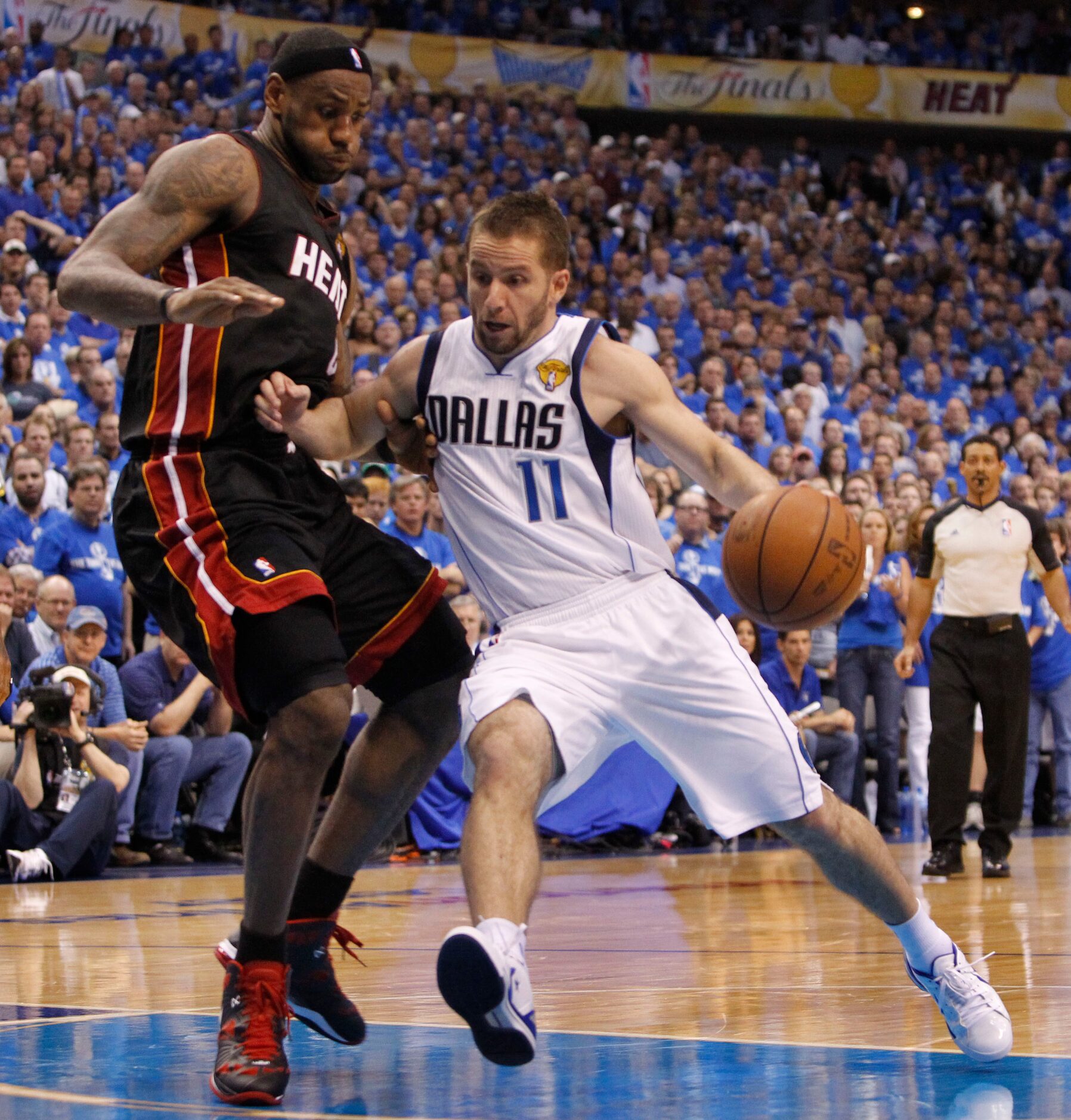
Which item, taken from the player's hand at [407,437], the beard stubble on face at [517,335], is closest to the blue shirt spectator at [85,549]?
the player's hand at [407,437]

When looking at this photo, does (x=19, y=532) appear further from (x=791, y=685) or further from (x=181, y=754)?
(x=791, y=685)

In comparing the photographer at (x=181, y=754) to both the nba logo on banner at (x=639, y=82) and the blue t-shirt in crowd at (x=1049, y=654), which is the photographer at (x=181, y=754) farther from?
the nba logo on banner at (x=639, y=82)

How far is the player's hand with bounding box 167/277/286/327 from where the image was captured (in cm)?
308

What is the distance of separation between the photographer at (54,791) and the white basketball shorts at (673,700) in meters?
5.37

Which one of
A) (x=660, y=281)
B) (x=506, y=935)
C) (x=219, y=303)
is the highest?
(x=219, y=303)

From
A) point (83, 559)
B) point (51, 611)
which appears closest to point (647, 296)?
point (83, 559)

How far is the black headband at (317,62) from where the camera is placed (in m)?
3.62

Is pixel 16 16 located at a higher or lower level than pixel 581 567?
higher

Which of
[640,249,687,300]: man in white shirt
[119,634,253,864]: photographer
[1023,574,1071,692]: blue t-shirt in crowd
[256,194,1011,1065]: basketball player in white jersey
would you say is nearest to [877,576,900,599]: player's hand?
[1023,574,1071,692]: blue t-shirt in crowd

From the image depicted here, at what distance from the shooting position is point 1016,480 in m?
14.2

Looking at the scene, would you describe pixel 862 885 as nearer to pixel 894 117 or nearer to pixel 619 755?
pixel 619 755

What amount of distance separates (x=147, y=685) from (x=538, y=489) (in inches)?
242

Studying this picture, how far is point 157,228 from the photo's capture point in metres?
3.49

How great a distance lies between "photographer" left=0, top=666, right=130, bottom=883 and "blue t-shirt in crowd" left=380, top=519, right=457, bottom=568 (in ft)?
7.84
